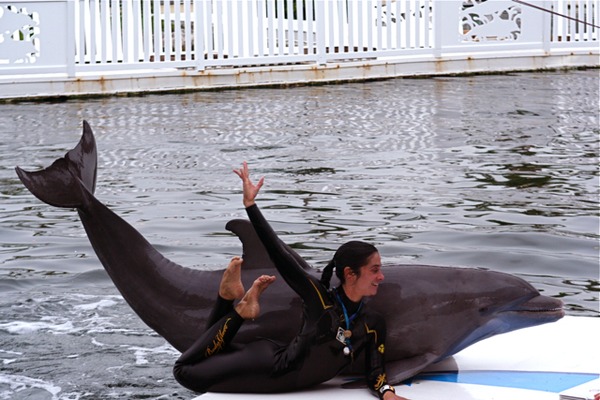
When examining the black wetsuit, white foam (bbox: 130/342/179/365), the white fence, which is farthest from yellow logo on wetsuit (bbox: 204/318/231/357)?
the white fence

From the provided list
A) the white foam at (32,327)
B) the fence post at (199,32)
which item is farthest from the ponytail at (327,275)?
the fence post at (199,32)

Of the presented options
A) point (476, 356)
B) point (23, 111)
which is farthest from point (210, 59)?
point (476, 356)

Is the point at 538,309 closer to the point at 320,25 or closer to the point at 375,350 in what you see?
the point at 375,350

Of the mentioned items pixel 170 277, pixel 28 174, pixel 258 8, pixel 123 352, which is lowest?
pixel 123 352

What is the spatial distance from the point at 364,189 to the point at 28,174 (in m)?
6.21

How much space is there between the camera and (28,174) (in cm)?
613

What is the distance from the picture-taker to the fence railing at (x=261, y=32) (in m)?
19.7

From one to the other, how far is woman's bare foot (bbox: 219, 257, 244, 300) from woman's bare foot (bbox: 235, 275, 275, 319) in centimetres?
7

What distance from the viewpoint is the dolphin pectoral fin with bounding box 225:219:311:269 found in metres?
5.85

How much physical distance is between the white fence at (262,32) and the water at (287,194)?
3.71ft

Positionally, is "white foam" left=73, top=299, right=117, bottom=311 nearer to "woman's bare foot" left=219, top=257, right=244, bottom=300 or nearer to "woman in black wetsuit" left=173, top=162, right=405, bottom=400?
"woman in black wetsuit" left=173, top=162, right=405, bottom=400

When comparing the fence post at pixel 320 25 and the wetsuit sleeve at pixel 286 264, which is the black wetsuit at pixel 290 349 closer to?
the wetsuit sleeve at pixel 286 264

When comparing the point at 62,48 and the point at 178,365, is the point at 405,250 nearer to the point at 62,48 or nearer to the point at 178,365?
the point at 178,365

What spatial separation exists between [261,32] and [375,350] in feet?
52.1
